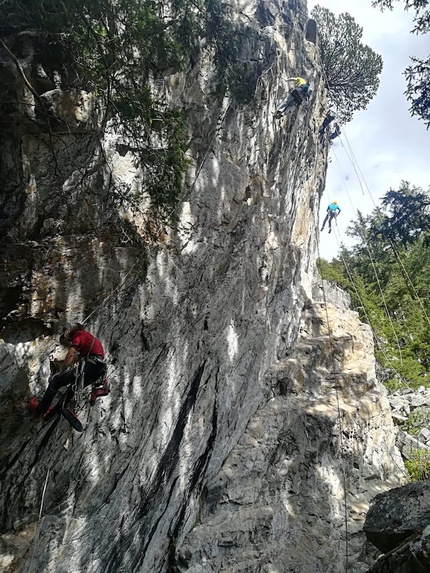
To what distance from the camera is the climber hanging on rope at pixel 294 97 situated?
1116cm

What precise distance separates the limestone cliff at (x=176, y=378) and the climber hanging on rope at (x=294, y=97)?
132 centimetres

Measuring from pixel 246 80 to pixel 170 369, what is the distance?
248 inches

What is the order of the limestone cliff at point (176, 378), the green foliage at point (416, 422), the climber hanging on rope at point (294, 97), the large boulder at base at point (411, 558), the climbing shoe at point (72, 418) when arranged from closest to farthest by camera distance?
the large boulder at base at point (411, 558)
the climbing shoe at point (72, 418)
the limestone cliff at point (176, 378)
the climber hanging on rope at point (294, 97)
the green foliage at point (416, 422)

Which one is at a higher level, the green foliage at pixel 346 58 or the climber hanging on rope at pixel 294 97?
the green foliage at pixel 346 58

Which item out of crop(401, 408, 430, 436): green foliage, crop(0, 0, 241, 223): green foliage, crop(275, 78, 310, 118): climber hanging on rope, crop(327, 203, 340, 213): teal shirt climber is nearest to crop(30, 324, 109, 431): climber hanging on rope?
crop(0, 0, 241, 223): green foliage

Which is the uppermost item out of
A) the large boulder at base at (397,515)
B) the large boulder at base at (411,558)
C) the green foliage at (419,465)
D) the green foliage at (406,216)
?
the green foliage at (406,216)

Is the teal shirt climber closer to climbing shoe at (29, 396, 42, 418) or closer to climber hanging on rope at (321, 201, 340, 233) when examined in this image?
climber hanging on rope at (321, 201, 340, 233)

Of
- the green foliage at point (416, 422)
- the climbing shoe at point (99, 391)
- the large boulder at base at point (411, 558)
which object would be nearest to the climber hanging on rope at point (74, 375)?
the climbing shoe at point (99, 391)

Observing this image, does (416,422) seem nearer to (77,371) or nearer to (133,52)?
(77,371)

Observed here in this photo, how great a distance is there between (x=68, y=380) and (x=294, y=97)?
972 centimetres

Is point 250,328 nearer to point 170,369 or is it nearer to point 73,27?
point 170,369

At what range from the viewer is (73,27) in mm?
5379

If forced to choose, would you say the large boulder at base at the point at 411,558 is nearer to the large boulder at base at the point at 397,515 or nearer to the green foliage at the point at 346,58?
the large boulder at base at the point at 397,515

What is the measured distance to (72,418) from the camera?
508cm
